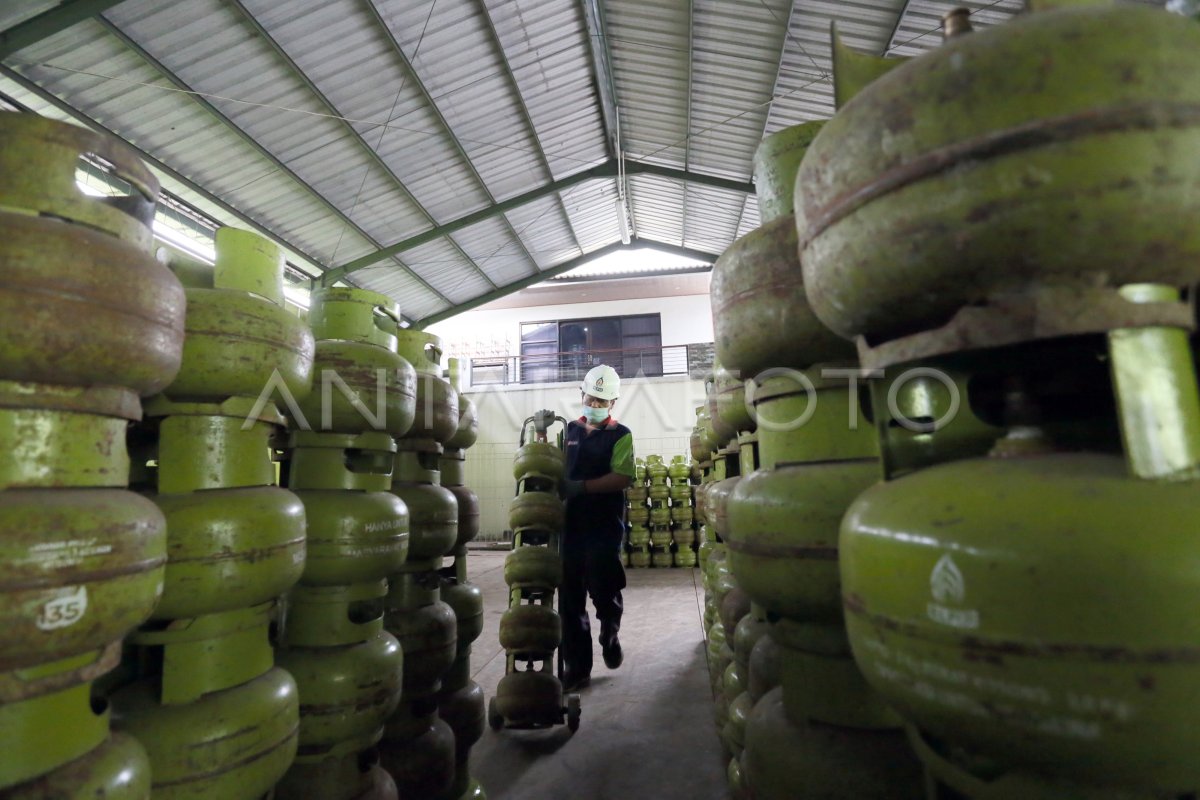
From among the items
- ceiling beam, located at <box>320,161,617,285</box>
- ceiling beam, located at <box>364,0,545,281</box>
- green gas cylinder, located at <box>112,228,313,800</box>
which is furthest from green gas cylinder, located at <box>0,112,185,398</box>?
ceiling beam, located at <box>320,161,617,285</box>

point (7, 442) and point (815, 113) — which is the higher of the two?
point (815, 113)

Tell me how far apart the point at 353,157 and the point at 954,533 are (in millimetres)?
7076

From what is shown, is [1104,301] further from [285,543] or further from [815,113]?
[815,113]

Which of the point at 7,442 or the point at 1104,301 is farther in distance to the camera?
the point at 7,442

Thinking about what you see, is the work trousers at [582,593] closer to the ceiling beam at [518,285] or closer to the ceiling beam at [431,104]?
the ceiling beam at [431,104]

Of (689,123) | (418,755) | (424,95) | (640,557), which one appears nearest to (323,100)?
(424,95)

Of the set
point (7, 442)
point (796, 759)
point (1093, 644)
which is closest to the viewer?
point (1093, 644)

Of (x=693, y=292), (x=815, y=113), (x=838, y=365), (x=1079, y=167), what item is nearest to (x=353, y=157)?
(x=815, y=113)

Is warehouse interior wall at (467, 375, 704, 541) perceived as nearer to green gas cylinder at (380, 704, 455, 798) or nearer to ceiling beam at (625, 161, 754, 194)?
ceiling beam at (625, 161, 754, 194)

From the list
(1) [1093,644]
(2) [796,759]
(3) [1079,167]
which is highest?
(3) [1079,167]

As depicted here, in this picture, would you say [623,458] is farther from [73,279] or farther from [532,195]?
[532,195]

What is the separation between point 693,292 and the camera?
48.9 ft

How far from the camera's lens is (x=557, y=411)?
39.3 feet

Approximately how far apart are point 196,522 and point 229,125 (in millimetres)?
5493
